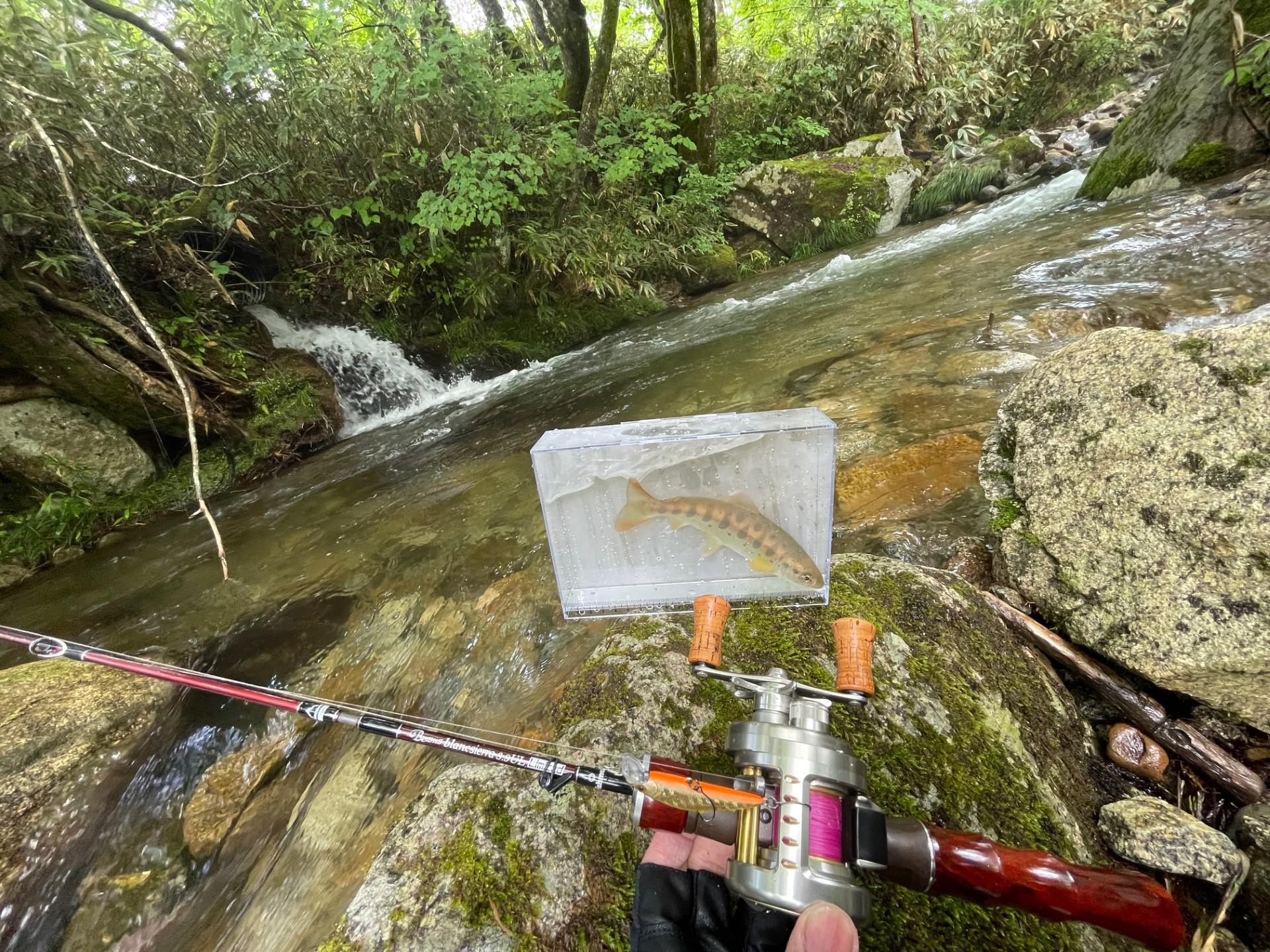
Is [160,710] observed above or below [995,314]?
below

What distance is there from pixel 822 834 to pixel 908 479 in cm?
265

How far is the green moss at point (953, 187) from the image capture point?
10570 millimetres

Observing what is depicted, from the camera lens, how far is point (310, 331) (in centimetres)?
778

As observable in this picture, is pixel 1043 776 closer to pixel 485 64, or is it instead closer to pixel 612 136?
Answer: pixel 612 136

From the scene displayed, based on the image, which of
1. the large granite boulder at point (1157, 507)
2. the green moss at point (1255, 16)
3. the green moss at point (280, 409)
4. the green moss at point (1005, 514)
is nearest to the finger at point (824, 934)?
the large granite boulder at point (1157, 507)

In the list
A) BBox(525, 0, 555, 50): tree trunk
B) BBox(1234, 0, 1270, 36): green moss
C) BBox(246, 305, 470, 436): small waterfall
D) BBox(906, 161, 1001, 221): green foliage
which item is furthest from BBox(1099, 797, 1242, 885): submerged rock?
BBox(525, 0, 555, 50): tree trunk

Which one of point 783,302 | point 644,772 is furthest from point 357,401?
point 644,772

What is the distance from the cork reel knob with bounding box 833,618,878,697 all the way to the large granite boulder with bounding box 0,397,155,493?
7285mm

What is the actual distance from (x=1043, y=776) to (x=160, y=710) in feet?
13.1

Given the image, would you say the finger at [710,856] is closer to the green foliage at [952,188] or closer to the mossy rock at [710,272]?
the mossy rock at [710,272]

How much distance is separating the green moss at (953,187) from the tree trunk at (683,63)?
4.51 meters

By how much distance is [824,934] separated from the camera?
38.8 inches

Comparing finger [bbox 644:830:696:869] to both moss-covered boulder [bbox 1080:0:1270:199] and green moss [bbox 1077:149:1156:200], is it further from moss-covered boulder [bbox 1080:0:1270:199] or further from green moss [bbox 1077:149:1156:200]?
green moss [bbox 1077:149:1156:200]

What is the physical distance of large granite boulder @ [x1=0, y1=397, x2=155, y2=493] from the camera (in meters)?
5.34
